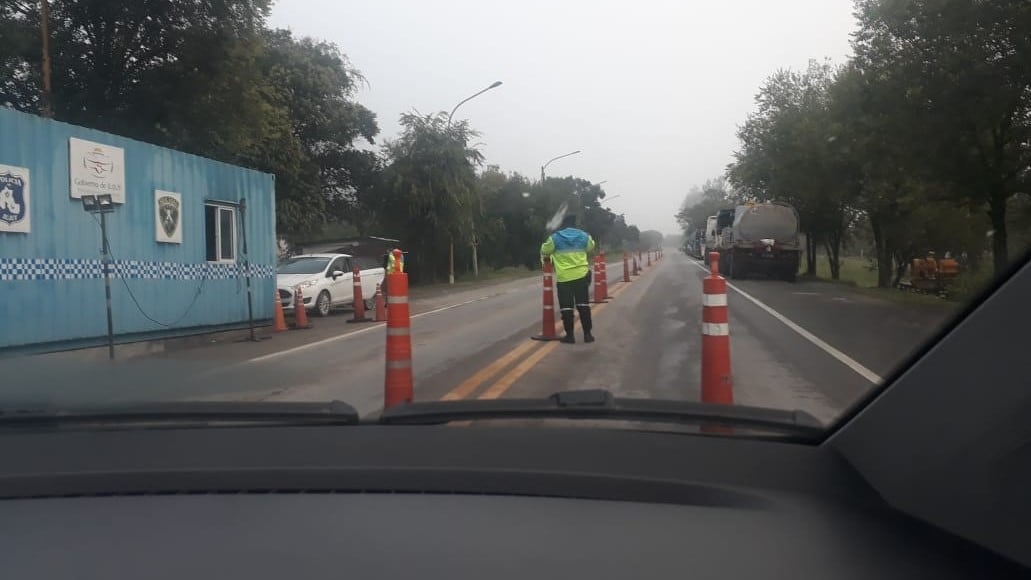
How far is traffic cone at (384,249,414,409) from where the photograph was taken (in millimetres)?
6629

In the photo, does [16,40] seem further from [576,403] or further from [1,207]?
[576,403]

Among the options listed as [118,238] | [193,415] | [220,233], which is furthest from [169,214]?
[193,415]

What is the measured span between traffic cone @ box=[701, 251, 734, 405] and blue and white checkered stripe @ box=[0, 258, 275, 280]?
29.8ft

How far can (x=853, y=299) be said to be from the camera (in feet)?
47.9

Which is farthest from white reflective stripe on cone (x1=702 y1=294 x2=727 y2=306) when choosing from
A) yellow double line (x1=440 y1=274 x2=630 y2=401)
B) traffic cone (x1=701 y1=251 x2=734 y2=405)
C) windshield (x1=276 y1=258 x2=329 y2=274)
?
windshield (x1=276 y1=258 x2=329 y2=274)

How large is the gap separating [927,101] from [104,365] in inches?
471

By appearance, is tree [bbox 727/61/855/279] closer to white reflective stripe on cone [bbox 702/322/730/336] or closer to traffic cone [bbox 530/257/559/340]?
traffic cone [bbox 530/257/559/340]

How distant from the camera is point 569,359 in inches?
385

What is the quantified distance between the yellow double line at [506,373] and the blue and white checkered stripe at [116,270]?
6.44 metres

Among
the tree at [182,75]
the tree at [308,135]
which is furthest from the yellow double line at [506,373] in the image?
the tree at [308,135]

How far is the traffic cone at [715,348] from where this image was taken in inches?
259

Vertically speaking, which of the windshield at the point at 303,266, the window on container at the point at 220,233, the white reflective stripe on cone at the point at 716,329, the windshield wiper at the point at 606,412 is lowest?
the windshield wiper at the point at 606,412

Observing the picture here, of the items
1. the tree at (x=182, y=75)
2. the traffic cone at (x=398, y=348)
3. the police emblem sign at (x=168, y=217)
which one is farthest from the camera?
the tree at (x=182, y=75)

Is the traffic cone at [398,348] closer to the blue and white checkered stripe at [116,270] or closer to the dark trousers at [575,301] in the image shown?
the dark trousers at [575,301]
